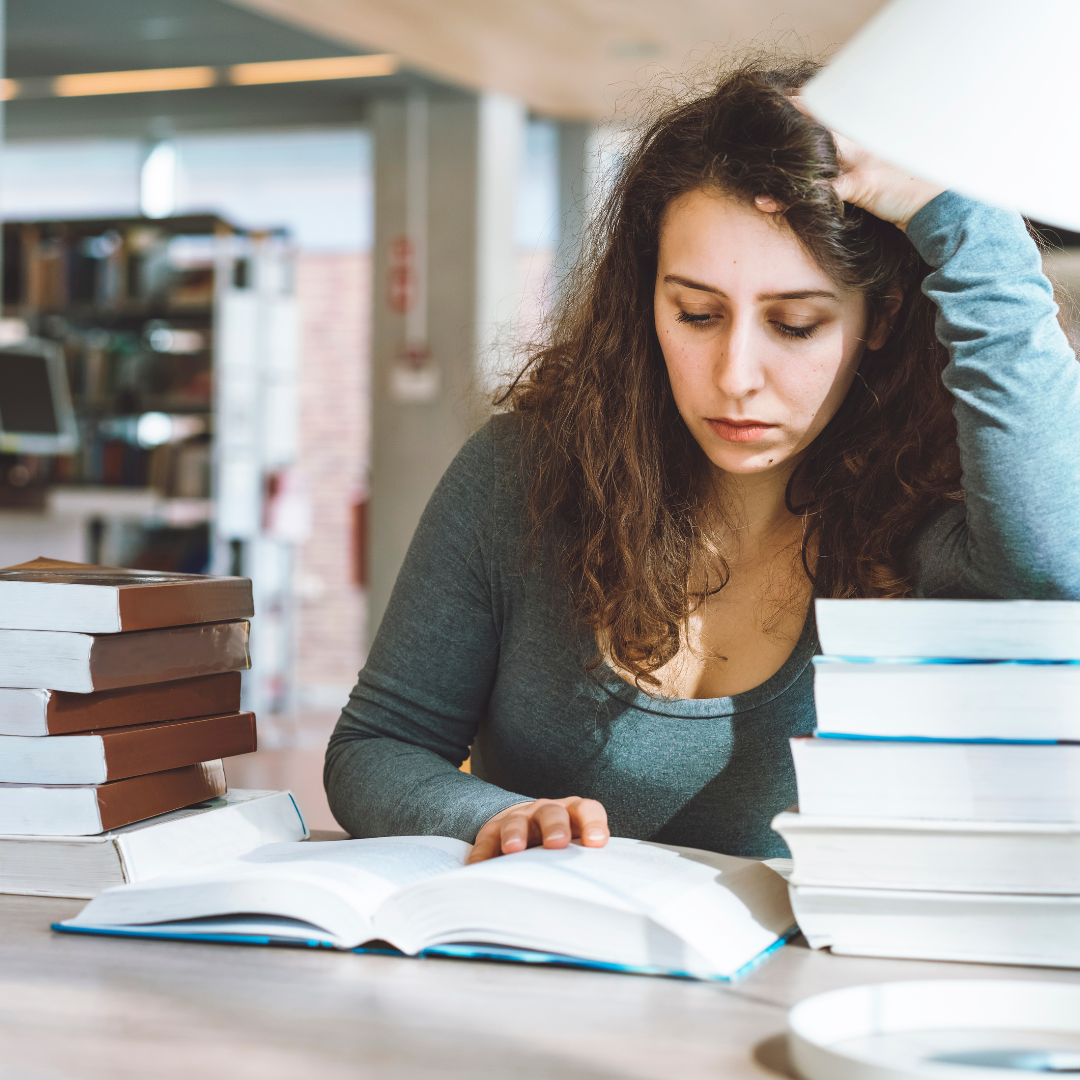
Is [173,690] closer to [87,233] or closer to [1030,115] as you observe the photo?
[1030,115]

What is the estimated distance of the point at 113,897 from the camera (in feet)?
2.29

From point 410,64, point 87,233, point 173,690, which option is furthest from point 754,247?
point 87,233

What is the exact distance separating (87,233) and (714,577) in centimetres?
550

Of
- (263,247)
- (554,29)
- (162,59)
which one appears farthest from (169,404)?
(554,29)

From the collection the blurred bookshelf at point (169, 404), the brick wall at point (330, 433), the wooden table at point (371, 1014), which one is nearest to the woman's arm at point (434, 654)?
the wooden table at point (371, 1014)

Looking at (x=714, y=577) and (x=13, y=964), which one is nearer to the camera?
(x=13, y=964)

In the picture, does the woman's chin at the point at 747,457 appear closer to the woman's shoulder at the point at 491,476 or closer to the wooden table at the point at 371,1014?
the woman's shoulder at the point at 491,476

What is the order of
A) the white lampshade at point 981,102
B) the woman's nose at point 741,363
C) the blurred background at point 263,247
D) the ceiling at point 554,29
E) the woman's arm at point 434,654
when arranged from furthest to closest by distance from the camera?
the blurred background at point 263,247 → the ceiling at point 554,29 → the woman's arm at point 434,654 → the woman's nose at point 741,363 → the white lampshade at point 981,102

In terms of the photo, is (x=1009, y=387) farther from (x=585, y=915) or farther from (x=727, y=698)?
(x=585, y=915)

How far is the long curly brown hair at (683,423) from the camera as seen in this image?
3.19 feet

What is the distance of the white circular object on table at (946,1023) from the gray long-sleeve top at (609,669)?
36 centimetres

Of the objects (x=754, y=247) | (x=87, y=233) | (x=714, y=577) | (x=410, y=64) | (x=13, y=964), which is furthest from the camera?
(x=87, y=233)

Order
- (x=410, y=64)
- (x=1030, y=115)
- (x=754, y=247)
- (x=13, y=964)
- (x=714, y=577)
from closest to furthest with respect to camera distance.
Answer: (x=1030, y=115) → (x=13, y=964) → (x=754, y=247) → (x=714, y=577) → (x=410, y=64)

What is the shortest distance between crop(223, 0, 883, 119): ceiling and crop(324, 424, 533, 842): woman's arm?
337cm
